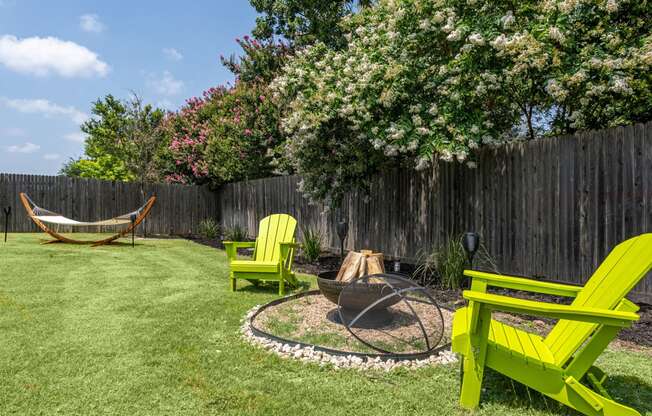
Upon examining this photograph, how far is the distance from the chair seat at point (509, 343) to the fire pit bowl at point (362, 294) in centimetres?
74

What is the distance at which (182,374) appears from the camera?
8.12 feet

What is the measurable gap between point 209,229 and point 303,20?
6.81 metres

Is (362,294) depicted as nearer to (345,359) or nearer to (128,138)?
(345,359)

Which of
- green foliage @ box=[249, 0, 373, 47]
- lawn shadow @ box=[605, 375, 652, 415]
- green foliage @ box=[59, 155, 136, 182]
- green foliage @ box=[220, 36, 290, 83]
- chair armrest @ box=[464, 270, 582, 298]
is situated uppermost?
green foliage @ box=[249, 0, 373, 47]

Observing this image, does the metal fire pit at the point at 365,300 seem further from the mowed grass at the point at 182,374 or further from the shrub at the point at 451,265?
the shrub at the point at 451,265

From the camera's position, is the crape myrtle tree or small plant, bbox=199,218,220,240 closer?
the crape myrtle tree

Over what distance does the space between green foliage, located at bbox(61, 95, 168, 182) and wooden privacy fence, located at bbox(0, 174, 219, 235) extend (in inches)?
50.6

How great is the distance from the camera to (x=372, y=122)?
5.78 meters

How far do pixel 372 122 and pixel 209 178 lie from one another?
9249mm

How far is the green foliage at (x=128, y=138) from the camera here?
14.5 m

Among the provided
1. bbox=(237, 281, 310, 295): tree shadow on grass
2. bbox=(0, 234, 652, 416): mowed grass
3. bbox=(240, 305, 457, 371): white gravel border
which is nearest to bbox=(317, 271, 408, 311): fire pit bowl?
bbox=(240, 305, 457, 371): white gravel border

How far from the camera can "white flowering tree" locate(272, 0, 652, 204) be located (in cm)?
435

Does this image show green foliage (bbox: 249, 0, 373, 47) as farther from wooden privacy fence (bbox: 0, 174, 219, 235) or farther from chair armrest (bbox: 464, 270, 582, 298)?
chair armrest (bbox: 464, 270, 582, 298)

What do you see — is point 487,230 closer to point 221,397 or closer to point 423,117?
point 423,117
